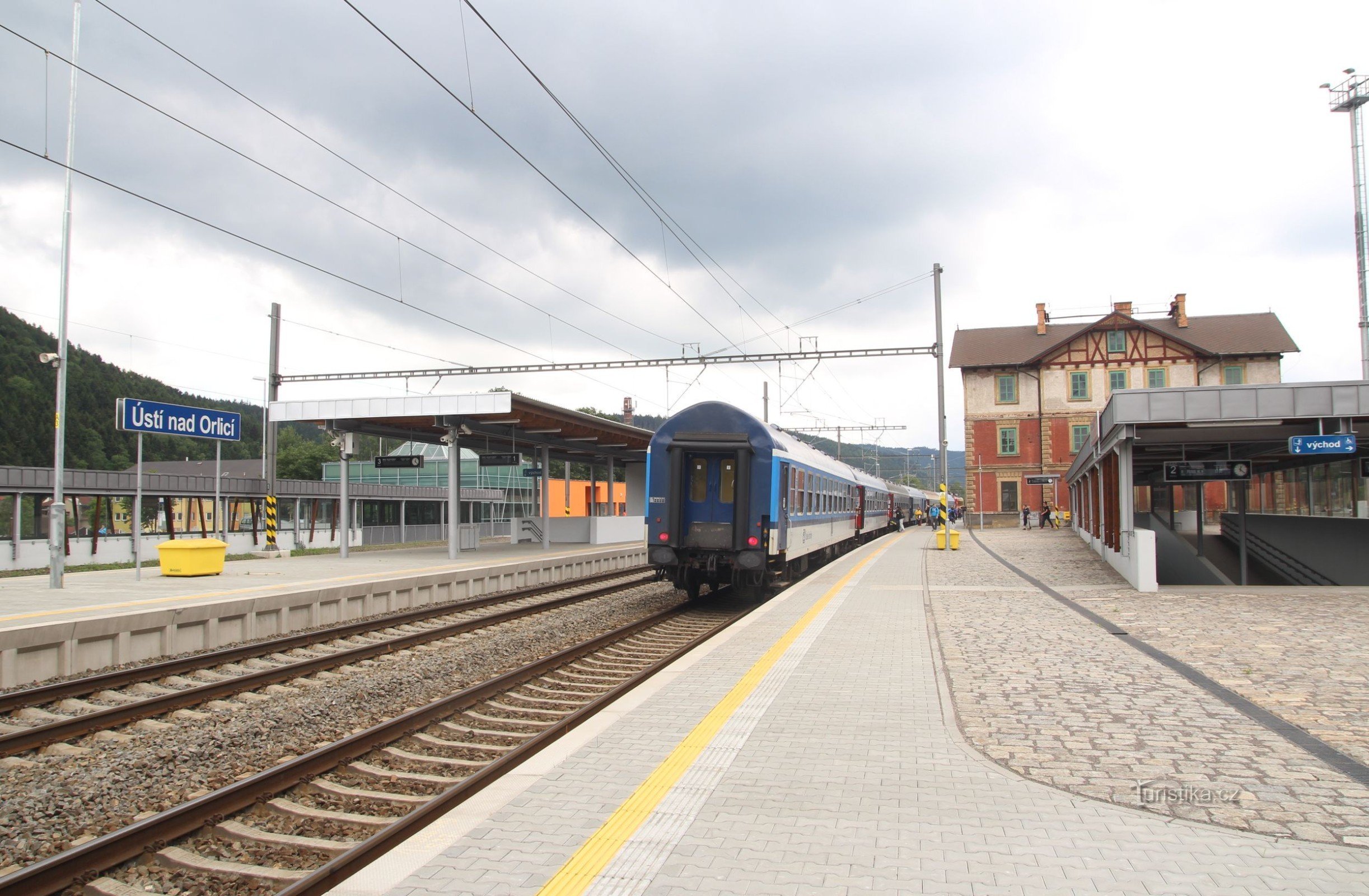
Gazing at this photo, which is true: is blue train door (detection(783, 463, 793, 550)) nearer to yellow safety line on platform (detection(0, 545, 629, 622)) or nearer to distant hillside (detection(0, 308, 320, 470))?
yellow safety line on platform (detection(0, 545, 629, 622))

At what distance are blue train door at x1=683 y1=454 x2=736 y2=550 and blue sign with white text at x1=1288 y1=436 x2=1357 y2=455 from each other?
9245 mm

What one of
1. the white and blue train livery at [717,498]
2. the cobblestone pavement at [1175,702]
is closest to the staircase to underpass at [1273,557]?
the cobblestone pavement at [1175,702]

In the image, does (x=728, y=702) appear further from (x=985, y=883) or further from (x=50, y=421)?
(x=50, y=421)

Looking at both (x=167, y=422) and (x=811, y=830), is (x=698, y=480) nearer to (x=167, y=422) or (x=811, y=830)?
(x=167, y=422)

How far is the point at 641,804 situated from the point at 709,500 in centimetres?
1002

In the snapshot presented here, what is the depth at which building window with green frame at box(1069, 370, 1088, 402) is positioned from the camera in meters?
49.5

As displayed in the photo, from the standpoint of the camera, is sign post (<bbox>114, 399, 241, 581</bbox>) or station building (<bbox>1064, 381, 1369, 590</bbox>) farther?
sign post (<bbox>114, 399, 241, 581</bbox>)

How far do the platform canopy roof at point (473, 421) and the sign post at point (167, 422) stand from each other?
4214 millimetres

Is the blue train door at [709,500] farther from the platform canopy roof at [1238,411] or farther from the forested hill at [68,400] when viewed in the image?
the forested hill at [68,400]

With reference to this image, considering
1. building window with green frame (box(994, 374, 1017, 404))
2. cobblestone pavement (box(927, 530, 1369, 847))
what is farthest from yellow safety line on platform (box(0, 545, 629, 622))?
building window with green frame (box(994, 374, 1017, 404))

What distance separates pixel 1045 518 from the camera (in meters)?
43.8

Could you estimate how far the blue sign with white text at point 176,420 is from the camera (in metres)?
15.9

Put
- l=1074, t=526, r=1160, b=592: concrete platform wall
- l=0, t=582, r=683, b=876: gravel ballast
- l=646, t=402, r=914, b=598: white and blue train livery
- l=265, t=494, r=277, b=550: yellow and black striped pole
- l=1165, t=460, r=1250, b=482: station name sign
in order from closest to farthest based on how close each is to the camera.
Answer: l=0, t=582, r=683, b=876: gravel ballast, l=646, t=402, r=914, b=598: white and blue train livery, l=1074, t=526, r=1160, b=592: concrete platform wall, l=1165, t=460, r=1250, b=482: station name sign, l=265, t=494, r=277, b=550: yellow and black striped pole

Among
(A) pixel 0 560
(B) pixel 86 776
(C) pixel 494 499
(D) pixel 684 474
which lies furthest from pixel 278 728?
(C) pixel 494 499
